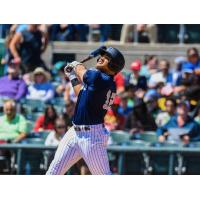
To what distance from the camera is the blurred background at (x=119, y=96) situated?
434 inches

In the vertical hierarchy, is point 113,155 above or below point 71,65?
below

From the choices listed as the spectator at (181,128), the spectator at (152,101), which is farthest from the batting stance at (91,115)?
the spectator at (152,101)

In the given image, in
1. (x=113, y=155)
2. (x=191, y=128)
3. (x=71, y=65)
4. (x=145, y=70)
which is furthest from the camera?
(x=145, y=70)

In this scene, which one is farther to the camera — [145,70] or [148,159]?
[145,70]

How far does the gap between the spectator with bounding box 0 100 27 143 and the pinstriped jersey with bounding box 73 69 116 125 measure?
351 centimetres

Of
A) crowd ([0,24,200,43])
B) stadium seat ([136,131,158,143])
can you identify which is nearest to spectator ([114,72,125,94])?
crowd ([0,24,200,43])

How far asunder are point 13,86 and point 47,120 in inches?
45.7

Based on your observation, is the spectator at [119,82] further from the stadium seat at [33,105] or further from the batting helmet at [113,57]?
the batting helmet at [113,57]

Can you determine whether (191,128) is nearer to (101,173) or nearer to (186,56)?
(186,56)

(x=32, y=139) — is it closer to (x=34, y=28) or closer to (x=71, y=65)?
(x=34, y=28)

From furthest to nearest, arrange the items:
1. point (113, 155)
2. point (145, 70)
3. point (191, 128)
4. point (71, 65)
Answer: point (145, 70) < point (191, 128) < point (113, 155) < point (71, 65)
